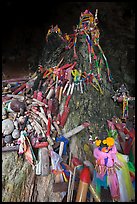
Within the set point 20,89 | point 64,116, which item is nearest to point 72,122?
point 64,116

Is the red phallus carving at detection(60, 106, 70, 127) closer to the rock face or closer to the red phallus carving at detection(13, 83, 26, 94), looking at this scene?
the rock face

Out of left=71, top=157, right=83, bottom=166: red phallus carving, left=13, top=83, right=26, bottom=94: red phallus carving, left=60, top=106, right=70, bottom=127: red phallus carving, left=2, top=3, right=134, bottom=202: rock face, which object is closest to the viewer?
left=2, top=3, right=134, bottom=202: rock face

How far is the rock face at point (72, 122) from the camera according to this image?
189 centimetres

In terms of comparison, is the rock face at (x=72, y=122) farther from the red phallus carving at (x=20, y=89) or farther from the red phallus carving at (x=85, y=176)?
the red phallus carving at (x=20, y=89)

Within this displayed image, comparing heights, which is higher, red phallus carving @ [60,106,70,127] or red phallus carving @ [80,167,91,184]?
red phallus carving @ [60,106,70,127]

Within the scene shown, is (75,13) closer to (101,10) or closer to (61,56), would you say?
(101,10)

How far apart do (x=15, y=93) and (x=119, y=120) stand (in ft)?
3.77

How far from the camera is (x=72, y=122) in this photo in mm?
2330

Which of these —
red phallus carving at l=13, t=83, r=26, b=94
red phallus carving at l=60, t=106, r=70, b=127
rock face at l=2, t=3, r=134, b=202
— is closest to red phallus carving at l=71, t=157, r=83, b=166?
rock face at l=2, t=3, r=134, b=202

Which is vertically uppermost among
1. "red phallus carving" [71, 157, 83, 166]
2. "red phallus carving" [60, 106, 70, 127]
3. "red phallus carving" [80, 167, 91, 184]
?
"red phallus carving" [60, 106, 70, 127]

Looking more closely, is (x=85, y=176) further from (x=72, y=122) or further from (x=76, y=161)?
(x=72, y=122)

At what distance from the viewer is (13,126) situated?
6.73 feet

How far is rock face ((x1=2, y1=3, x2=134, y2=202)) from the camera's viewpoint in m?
1.89

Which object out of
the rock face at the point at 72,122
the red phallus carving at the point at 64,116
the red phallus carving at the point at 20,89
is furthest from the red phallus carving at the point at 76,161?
the red phallus carving at the point at 20,89
